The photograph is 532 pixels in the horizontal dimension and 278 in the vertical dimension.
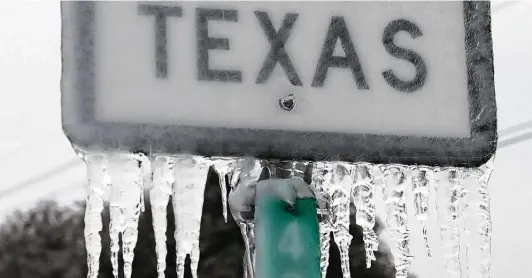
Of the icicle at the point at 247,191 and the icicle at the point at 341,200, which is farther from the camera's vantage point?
the icicle at the point at 341,200

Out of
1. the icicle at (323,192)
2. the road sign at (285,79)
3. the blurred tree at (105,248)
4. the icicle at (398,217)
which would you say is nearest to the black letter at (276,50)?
the road sign at (285,79)

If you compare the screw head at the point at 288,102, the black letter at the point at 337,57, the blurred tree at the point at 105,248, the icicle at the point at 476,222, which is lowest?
the blurred tree at the point at 105,248

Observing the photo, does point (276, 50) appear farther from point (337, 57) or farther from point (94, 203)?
point (94, 203)

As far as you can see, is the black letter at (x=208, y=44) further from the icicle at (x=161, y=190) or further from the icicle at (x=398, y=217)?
the icicle at (x=398, y=217)

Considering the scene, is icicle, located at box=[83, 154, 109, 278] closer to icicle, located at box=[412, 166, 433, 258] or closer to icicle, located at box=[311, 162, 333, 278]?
icicle, located at box=[311, 162, 333, 278]

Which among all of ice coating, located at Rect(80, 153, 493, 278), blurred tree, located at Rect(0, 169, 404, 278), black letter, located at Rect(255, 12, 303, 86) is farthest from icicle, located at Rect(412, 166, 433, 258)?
blurred tree, located at Rect(0, 169, 404, 278)

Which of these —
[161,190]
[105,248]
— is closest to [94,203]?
[161,190]
